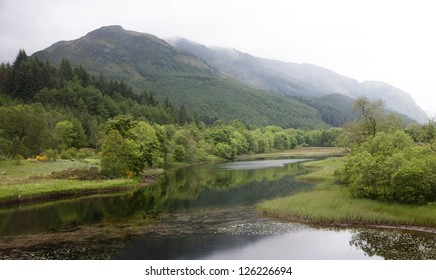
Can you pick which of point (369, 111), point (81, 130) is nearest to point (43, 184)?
point (81, 130)

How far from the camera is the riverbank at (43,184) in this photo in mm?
68188

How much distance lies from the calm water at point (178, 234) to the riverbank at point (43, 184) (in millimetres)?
4763

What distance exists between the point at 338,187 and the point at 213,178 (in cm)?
3750

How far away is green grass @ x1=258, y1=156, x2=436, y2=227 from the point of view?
46.5m

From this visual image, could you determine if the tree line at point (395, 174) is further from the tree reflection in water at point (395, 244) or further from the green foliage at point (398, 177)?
the tree reflection in water at point (395, 244)

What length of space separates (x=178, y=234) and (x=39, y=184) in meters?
39.7

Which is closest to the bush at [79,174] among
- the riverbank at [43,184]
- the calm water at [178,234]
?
the riverbank at [43,184]

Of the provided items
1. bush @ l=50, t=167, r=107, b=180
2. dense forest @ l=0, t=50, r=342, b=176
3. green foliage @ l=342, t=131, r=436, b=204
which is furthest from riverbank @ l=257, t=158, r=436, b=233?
dense forest @ l=0, t=50, r=342, b=176

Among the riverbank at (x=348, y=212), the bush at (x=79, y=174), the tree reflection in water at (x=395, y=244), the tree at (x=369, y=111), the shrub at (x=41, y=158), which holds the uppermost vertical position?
the tree at (x=369, y=111)

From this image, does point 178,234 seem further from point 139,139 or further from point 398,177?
point 139,139

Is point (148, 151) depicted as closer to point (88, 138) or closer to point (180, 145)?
point (180, 145)

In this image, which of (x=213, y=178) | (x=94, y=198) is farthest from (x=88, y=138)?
(x=94, y=198)

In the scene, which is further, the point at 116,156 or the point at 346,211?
the point at 116,156

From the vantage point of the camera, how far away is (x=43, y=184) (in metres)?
74.6
